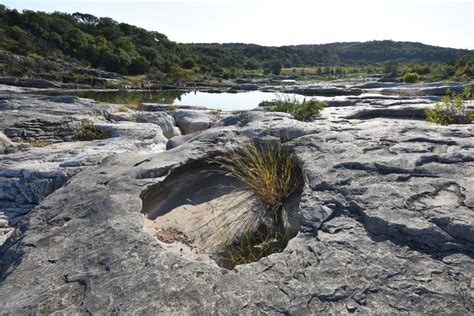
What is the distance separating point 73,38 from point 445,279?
74.5m

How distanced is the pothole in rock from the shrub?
520 centimetres

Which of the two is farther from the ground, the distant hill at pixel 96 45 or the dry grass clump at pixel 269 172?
the distant hill at pixel 96 45

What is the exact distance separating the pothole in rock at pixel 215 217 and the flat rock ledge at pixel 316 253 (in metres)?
0.41

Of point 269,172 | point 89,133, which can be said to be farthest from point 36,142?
point 269,172

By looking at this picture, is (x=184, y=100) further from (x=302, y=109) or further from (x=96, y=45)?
(x=96, y=45)

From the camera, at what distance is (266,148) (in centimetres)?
548

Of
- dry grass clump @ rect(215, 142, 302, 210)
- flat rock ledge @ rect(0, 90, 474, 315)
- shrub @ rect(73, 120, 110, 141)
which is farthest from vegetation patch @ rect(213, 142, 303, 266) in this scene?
shrub @ rect(73, 120, 110, 141)

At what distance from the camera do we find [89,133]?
9.55 m

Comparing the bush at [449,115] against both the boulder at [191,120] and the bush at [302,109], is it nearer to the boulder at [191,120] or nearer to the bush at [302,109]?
A: the bush at [302,109]

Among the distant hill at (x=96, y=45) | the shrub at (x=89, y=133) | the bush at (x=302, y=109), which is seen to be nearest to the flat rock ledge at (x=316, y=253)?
the bush at (x=302, y=109)

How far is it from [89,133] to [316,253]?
8.26 m

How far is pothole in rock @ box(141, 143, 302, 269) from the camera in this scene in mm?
3676

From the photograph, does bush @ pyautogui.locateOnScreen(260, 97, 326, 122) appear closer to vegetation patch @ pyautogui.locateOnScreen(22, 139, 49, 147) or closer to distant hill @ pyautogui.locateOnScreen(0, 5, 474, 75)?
vegetation patch @ pyautogui.locateOnScreen(22, 139, 49, 147)

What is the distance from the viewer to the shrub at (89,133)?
9531 mm
